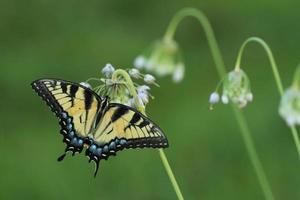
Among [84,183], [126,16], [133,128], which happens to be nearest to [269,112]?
[84,183]

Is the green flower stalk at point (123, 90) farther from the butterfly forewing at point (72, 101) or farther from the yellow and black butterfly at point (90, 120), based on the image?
the butterfly forewing at point (72, 101)

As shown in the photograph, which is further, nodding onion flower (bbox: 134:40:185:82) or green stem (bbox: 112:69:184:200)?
nodding onion flower (bbox: 134:40:185:82)

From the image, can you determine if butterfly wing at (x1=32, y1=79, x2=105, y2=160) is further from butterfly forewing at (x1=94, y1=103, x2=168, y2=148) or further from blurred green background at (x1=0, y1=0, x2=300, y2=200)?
blurred green background at (x1=0, y1=0, x2=300, y2=200)

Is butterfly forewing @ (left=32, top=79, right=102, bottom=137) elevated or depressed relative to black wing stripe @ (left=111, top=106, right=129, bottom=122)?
elevated

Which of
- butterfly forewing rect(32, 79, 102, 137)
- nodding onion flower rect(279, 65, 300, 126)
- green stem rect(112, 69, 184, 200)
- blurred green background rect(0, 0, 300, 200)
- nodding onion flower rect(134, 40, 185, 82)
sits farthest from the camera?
blurred green background rect(0, 0, 300, 200)

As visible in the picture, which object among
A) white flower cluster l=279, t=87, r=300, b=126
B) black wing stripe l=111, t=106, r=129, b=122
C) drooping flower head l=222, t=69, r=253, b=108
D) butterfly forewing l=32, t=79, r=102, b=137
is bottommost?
white flower cluster l=279, t=87, r=300, b=126

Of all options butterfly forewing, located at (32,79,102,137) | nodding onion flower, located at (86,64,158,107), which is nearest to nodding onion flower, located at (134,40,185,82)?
nodding onion flower, located at (86,64,158,107)

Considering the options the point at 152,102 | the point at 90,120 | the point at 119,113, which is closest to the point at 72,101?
the point at 90,120

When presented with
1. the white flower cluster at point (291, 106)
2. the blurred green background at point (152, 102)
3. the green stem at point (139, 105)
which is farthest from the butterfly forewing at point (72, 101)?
the blurred green background at point (152, 102)
